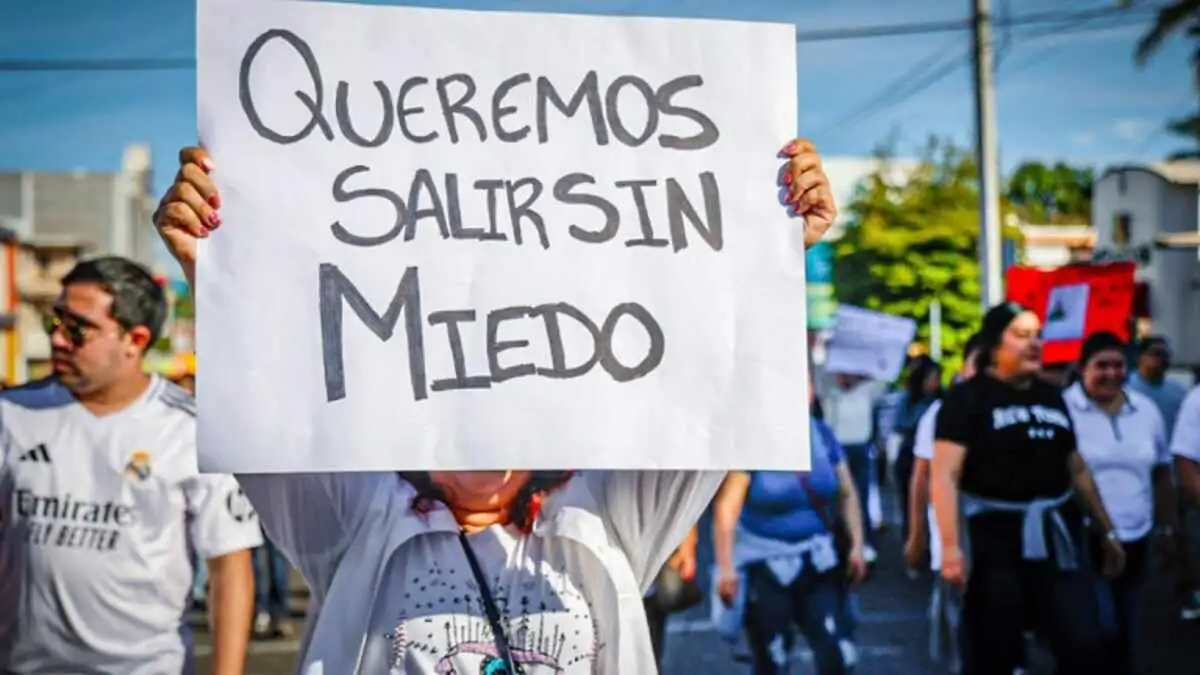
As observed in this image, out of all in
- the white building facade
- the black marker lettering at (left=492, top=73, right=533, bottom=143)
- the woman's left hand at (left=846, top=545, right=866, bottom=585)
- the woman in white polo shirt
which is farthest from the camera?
the white building facade

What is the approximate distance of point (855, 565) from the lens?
6441 millimetres

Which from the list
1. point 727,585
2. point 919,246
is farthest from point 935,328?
point 727,585

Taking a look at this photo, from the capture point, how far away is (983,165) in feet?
49.0

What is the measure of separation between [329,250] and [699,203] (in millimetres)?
553

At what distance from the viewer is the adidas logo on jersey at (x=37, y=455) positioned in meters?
3.09

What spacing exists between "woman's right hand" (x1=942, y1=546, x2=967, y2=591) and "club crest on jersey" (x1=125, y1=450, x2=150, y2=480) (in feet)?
10.9

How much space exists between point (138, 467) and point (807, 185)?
1567 mm

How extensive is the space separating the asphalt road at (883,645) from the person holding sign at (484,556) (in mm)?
5343

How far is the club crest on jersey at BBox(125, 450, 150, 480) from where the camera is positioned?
3.10 m

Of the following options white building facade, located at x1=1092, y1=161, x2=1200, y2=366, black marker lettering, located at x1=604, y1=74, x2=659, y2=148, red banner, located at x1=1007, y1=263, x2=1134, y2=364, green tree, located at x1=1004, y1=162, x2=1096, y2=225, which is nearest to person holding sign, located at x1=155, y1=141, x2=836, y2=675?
black marker lettering, located at x1=604, y1=74, x2=659, y2=148

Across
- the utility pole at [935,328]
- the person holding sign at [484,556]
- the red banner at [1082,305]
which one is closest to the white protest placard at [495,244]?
the person holding sign at [484,556]

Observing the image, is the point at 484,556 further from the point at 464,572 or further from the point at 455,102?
the point at 455,102

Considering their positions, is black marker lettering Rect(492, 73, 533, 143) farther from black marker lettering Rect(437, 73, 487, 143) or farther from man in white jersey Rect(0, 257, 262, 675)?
man in white jersey Rect(0, 257, 262, 675)

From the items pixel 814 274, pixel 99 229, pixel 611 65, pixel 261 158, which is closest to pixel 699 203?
pixel 611 65
